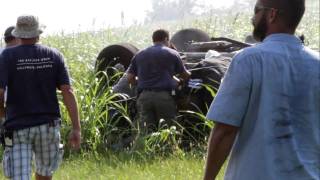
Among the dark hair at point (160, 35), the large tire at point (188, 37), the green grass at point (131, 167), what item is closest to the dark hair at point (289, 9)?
the green grass at point (131, 167)

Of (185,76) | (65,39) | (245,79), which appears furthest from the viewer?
(65,39)

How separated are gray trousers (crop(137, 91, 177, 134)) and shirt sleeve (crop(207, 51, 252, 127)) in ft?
18.9

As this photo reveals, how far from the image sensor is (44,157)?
17.2 ft

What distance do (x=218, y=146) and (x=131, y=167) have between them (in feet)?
13.8

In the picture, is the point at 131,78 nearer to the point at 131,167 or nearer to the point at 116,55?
the point at 116,55

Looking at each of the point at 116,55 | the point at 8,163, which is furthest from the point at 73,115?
the point at 116,55

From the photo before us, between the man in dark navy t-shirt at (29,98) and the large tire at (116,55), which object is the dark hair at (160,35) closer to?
the large tire at (116,55)

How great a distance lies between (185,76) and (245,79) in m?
5.87

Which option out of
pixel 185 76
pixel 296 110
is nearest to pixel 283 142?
pixel 296 110

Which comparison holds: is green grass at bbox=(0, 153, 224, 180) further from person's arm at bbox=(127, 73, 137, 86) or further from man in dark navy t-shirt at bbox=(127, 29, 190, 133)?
person's arm at bbox=(127, 73, 137, 86)

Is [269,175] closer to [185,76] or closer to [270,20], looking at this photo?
[270,20]

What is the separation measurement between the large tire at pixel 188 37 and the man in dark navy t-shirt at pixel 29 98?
640 centimetres

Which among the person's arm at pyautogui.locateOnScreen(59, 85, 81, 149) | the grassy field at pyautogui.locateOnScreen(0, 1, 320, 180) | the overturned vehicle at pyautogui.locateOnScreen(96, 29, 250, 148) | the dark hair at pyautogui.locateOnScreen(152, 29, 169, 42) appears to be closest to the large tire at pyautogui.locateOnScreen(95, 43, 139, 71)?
the overturned vehicle at pyautogui.locateOnScreen(96, 29, 250, 148)

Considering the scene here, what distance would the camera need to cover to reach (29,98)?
5.06m
